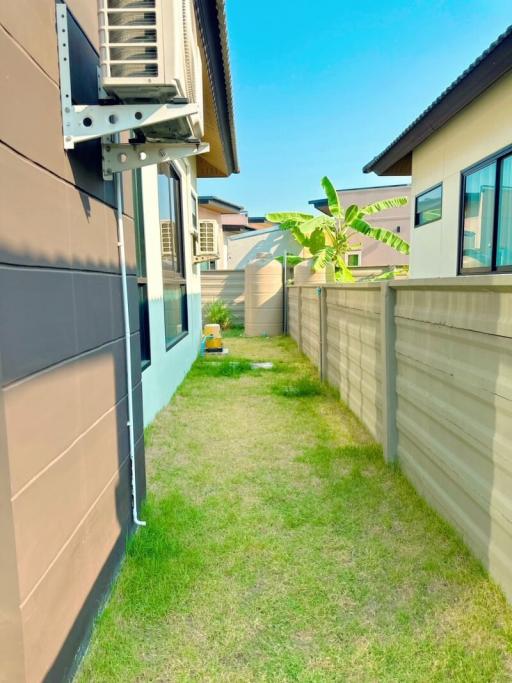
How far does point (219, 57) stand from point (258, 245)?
14029 mm

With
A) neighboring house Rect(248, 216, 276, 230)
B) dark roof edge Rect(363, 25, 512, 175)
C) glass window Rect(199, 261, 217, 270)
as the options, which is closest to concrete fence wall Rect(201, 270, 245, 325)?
glass window Rect(199, 261, 217, 270)

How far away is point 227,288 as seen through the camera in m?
13.1

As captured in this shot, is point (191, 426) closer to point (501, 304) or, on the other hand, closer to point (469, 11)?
point (501, 304)

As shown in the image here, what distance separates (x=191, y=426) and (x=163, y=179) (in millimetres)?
2937

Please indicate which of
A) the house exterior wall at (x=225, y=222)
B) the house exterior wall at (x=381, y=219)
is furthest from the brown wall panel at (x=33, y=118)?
the house exterior wall at (x=381, y=219)

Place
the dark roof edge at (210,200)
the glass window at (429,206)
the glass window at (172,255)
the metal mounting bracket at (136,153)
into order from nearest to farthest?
the metal mounting bracket at (136,153), the glass window at (172,255), the glass window at (429,206), the dark roof edge at (210,200)

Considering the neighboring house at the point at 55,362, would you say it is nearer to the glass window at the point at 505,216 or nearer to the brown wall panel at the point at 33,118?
the brown wall panel at the point at 33,118

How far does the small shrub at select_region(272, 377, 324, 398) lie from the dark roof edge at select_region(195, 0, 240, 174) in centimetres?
366

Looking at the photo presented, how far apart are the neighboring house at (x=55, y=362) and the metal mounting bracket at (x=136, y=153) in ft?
0.18

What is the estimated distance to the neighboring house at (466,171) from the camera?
525cm

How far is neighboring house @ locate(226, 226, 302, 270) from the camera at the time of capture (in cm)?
1773

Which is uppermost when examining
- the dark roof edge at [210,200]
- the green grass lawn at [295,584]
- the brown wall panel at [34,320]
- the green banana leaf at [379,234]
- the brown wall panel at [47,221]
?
the dark roof edge at [210,200]

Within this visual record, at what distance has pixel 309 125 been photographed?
1755 centimetres

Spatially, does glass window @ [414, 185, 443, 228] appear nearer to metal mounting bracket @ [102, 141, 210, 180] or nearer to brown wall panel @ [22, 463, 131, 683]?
metal mounting bracket @ [102, 141, 210, 180]
